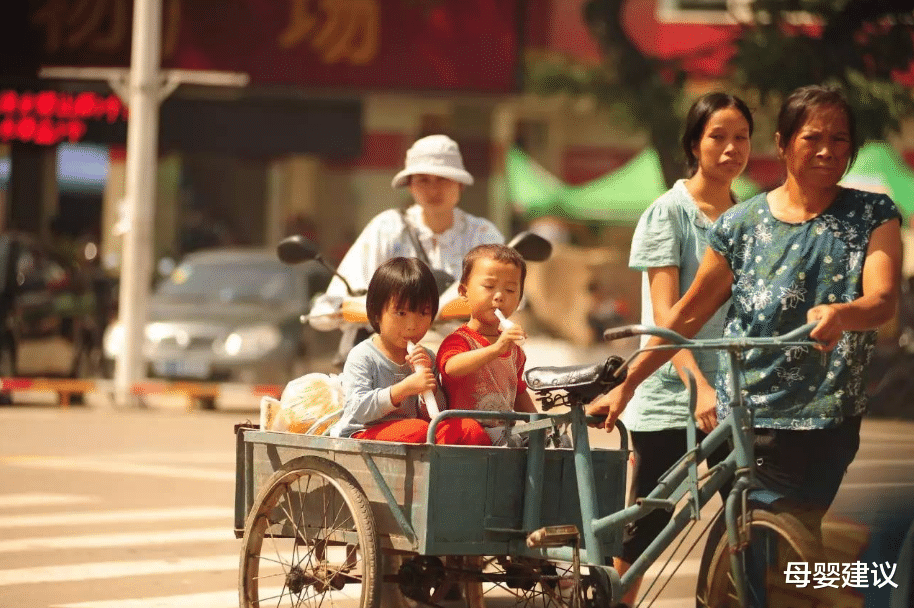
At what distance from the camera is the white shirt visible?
24.2 ft

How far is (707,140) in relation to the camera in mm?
5715

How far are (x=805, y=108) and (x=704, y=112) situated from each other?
0.90 meters

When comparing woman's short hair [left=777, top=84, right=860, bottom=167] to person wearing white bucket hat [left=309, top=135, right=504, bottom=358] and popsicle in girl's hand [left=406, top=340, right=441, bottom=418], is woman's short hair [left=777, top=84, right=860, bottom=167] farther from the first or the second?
person wearing white bucket hat [left=309, top=135, right=504, bottom=358]

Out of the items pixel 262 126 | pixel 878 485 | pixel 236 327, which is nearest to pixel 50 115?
pixel 262 126

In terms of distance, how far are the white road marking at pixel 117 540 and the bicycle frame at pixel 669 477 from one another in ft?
12.9

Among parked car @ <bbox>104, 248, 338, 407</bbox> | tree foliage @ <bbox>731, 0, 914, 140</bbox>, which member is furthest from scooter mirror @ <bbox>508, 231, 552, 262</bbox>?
tree foliage @ <bbox>731, 0, 914, 140</bbox>

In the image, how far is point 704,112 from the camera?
18.8ft

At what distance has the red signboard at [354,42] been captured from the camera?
21500mm

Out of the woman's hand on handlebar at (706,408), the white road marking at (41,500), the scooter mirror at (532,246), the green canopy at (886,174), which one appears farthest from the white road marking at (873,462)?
the green canopy at (886,174)

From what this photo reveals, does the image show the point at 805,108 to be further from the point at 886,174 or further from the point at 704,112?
the point at 886,174

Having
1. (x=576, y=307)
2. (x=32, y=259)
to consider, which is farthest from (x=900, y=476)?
(x=576, y=307)

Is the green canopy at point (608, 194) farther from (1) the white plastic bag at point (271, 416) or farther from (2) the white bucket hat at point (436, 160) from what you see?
(1) the white plastic bag at point (271, 416)

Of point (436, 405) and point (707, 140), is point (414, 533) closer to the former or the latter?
point (436, 405)

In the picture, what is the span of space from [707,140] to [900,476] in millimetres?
1729
